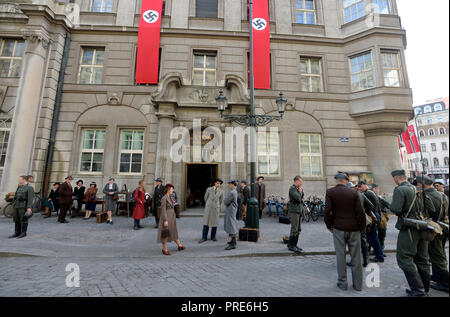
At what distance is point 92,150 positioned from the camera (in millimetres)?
11992

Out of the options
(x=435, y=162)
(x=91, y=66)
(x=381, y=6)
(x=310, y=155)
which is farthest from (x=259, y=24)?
(x=435, y=162)

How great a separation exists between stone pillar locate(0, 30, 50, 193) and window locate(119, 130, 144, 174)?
14.9 ft

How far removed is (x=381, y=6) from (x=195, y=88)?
13385mm

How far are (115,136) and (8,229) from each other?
239 inches

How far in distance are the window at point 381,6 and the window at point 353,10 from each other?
0.75m

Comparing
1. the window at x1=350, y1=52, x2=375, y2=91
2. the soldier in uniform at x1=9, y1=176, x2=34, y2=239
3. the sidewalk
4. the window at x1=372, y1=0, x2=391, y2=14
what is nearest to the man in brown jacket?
the sidewalk

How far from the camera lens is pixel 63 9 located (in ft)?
41.5

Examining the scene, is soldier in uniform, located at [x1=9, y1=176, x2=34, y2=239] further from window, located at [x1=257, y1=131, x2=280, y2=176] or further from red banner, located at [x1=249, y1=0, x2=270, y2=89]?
red banner, located at [x1=249, y1=0, x2=270, y2=89]

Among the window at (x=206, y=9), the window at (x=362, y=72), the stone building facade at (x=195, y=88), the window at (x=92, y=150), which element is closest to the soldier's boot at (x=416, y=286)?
the stone building facade at (x=195, y=88)

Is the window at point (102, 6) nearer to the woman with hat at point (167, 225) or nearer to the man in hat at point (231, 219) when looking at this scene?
the woman with hat at point (167, 225)

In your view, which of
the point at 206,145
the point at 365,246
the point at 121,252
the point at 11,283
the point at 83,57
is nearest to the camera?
the point at 11,283

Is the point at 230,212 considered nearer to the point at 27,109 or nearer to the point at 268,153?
the point at 268,153

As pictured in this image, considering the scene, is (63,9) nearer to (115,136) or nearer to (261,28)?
(115,136)
